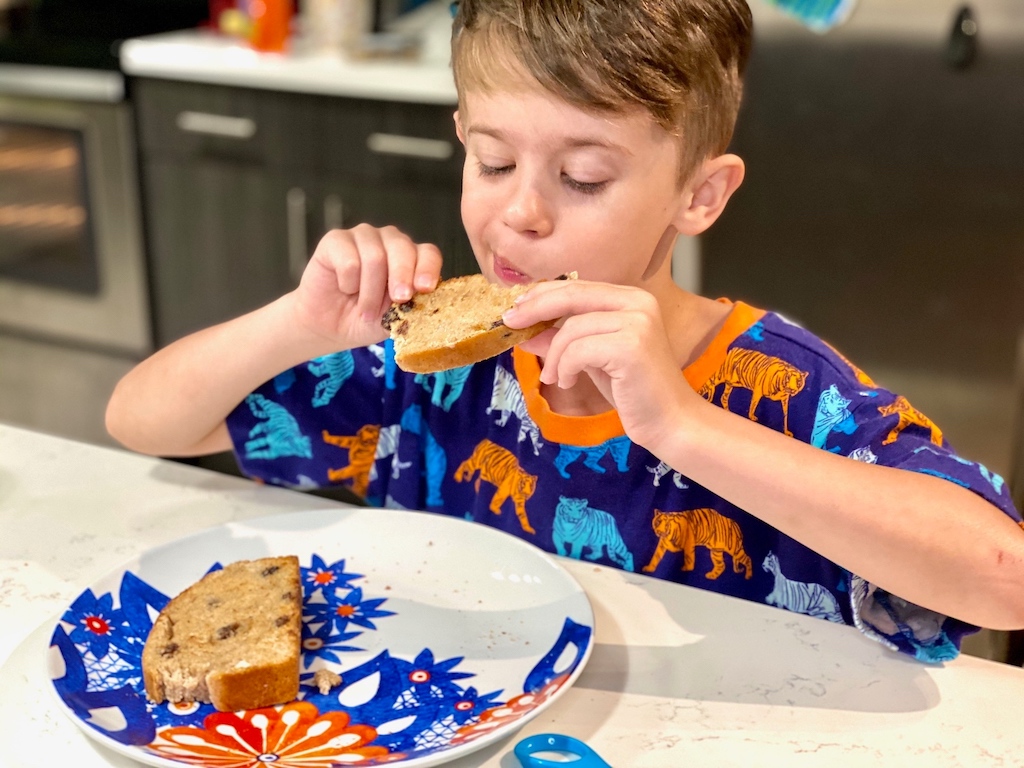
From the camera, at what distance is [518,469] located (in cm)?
122

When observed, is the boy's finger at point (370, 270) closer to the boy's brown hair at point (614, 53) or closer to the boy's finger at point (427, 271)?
the boy's finger at point (427, 271)

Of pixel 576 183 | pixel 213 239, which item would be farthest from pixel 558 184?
pixel 213 239

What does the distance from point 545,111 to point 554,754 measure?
0.55 m

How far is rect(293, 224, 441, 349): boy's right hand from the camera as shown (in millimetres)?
1055

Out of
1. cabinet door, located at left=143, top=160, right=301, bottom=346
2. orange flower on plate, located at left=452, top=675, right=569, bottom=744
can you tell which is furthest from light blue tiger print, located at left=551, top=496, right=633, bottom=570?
cabinet door, located at left=143, top=160, right=301, bottom=346

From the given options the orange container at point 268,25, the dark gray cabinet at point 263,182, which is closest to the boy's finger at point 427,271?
the dark gray cabinet at point 263,182

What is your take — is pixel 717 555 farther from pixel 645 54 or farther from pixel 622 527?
pixel 645 54

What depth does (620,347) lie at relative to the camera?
887mm

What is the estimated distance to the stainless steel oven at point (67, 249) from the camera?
2.80 meters

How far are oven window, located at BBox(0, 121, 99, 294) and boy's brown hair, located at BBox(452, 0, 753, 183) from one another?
214cm

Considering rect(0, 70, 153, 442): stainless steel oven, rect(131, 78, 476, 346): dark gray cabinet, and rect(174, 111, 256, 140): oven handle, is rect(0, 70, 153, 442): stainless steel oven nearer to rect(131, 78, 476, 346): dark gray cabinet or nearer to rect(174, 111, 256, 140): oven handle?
rect(131, 78, 476, 346): dark gray cabinet

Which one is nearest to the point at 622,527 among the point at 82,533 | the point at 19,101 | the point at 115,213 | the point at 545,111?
the point at 545,111

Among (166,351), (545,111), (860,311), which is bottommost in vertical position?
(860,311)

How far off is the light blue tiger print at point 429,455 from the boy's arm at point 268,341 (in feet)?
0.46
